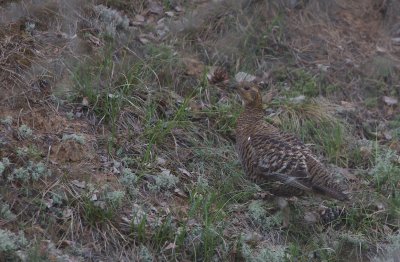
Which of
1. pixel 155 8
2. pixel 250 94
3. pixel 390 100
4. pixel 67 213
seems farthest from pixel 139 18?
Answer: pixel 67 213

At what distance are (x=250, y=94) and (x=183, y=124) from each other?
30.2 inches

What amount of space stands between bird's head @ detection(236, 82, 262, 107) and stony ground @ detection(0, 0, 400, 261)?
0.58m

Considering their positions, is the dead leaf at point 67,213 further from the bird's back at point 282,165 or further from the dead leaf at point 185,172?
the bird's back at point 282,165

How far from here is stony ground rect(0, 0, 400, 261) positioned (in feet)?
19.9

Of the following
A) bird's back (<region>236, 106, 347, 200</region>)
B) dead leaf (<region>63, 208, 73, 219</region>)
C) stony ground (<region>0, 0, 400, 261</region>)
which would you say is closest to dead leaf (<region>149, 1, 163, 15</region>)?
stony ground (<region>0, 0, 400, 261</region>)

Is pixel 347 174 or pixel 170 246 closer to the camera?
pixel 170 246

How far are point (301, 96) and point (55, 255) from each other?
13.6 ft

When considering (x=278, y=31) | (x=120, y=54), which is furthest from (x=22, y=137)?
(x=278, y=31)

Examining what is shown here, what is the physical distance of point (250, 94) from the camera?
7.50m

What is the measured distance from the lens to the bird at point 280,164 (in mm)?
6715

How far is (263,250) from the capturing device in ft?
20.6

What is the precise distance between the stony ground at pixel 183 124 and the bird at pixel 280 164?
30 cm

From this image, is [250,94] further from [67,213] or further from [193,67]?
[67,213]

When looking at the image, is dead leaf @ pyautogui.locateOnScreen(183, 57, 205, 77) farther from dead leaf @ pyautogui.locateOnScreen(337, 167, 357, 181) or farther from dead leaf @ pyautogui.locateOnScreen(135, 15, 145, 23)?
dead leaf @ pyautogui.locateOnScreen(337, 167, 357, 181)
